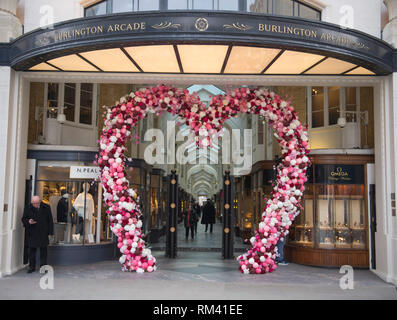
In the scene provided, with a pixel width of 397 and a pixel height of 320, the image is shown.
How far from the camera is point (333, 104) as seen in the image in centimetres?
1207

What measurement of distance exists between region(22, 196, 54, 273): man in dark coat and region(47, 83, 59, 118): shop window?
4.04 meters

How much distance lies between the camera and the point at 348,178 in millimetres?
10219

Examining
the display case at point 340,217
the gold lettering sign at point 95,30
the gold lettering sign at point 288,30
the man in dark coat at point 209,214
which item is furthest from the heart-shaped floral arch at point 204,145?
the man in dark coat at point 209,214

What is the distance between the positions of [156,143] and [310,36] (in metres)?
11.9

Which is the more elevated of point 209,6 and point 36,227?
point 209,6

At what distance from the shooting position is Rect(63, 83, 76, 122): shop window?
1298 centimetres

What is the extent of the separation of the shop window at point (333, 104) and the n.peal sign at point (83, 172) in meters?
6.73

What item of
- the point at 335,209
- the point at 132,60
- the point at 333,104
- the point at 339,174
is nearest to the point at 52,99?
the point at 132,60

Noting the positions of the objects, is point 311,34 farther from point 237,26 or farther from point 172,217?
point 172,217

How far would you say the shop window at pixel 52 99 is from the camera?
40.1 feet

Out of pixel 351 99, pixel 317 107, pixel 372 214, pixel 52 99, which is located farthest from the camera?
pixel 317 107

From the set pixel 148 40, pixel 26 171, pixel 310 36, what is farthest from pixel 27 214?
pixel 310 36

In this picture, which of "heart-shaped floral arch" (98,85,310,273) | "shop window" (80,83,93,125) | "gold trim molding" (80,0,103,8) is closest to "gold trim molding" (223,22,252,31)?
"heart-shaped floral arch" (98,85,310,273)

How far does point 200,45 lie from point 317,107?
6.61m
